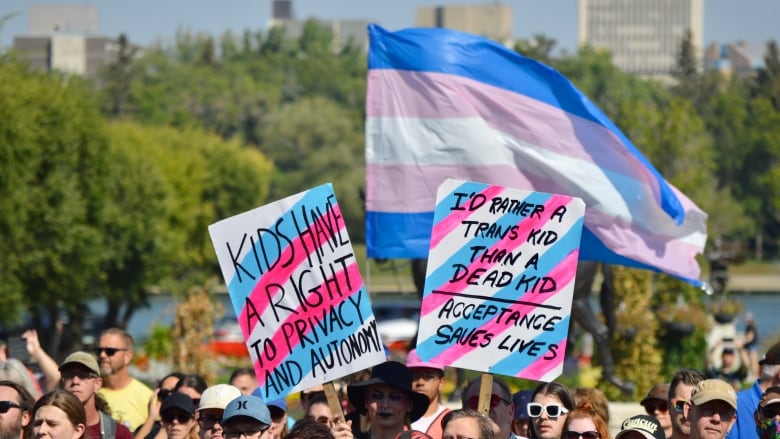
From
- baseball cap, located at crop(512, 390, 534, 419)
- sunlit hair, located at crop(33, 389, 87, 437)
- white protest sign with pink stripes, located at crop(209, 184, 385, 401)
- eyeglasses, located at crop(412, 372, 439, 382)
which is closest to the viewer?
sunlit hair, located at crop(33, 389, 87, 437)

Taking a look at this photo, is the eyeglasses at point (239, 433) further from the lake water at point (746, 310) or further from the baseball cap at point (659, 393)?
the lake water at point (746, 310)

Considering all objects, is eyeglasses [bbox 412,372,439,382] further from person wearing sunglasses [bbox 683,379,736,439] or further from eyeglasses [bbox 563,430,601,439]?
person wearing sunglasses [bbox 683,379,736,439]

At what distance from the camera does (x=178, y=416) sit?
9.54 metres

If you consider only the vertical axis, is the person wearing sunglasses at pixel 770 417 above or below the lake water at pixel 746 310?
above

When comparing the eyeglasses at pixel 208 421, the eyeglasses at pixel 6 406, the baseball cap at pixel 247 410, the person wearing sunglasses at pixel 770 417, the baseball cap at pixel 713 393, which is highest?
the baseball cap at pixel 247 410

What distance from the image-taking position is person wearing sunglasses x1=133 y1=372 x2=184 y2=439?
10180 mm

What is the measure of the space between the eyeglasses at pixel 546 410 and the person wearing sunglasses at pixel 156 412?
219cm

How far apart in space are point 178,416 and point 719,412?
2961mm

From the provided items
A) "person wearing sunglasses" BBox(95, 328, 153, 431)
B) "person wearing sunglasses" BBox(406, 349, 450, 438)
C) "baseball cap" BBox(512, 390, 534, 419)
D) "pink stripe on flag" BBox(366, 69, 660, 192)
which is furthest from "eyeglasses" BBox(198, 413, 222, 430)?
"pink stripe on flag" BBox(366, 69, 660, 192)

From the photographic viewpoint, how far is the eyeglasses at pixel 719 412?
8062 millimetres

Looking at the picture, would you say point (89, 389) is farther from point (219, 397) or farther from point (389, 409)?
point (389, 409)

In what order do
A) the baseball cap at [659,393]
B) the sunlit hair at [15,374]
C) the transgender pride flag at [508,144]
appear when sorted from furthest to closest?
the transgender pride flag at [508,144], the baseball cap at [659,393], the sunlit hair at [15,374]

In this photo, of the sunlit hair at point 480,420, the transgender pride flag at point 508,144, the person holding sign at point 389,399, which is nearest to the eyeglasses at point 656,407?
the person holding sign at point 389,399

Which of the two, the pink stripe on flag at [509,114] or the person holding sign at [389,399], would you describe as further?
the pink stripe on flag at [509,114]
